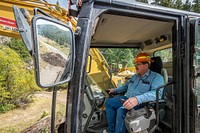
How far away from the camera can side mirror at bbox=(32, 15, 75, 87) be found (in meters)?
1.14

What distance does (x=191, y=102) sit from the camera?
170 cm

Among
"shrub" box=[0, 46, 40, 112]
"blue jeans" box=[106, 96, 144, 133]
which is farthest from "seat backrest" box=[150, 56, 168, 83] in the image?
"shrub" box=[0, 46, 40, 112]

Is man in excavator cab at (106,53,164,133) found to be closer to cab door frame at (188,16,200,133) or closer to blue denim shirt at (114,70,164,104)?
blue denim shirt at (114,70,164,104)

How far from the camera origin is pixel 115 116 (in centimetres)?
276

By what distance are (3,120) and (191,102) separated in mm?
6490

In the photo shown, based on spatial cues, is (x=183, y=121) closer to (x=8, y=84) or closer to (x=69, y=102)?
(x=69, y=102)

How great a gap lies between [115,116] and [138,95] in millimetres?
507

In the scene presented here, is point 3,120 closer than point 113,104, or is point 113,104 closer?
point 113,104

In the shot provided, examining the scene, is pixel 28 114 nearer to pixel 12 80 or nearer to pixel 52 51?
pixel 12 80

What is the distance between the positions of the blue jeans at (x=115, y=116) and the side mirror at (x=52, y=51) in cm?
133

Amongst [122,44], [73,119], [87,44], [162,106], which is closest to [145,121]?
[162,106]

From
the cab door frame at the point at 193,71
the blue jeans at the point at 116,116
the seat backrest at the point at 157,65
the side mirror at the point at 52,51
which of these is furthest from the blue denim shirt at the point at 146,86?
the side mirror at the point at 52,51

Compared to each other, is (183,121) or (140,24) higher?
(140,24)

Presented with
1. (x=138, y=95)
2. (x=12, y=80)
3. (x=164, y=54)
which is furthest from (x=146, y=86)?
(x=12, y=80)
